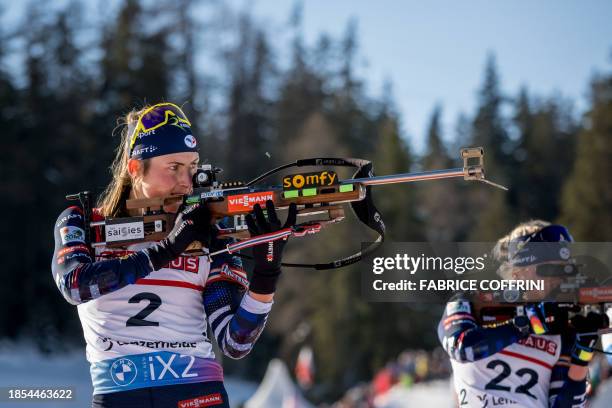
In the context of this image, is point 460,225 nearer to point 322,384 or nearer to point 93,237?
point 322,384

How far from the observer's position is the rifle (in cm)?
388

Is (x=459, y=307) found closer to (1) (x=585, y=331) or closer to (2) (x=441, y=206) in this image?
(1) (x=585, y=331)

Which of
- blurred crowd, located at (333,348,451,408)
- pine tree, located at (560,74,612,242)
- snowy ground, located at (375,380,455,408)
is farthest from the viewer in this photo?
pine tree, located at (560,74,612,242)

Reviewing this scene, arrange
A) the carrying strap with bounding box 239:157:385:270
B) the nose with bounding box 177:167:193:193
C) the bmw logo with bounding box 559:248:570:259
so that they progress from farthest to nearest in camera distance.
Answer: the bmw logo with bounding box 559:248:570:259 < the nose with bounding box 177:167:193:193 < the carrying strap with bounding box 239:157:385:270

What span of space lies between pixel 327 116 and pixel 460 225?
36.1ft

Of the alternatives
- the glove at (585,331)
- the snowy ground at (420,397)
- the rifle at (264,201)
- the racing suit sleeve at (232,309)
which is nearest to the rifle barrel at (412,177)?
the rifle at (264,201)

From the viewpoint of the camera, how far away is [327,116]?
5744 cm

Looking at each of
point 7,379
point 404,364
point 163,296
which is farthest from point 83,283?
point 7,379

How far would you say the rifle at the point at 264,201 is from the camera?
3877mm

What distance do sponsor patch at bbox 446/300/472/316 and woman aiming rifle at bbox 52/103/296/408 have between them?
167 cm

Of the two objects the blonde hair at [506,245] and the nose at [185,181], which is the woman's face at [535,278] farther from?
the nose at [185,181]

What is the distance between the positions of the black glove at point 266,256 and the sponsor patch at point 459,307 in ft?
5.81

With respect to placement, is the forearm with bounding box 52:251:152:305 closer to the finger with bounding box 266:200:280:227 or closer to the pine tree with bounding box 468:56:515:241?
the finger with bounding box 266:200:280:227

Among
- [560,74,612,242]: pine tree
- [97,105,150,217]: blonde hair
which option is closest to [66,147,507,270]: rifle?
[97,105,150,217]: blonde hair
